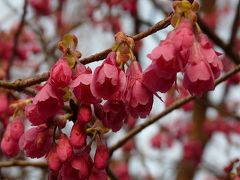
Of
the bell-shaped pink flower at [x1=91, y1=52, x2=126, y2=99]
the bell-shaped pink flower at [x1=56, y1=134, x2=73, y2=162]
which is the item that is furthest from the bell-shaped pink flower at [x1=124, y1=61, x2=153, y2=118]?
the bell-shaped pink flower at [x1=56, y1=134, x2=73, y2=162]

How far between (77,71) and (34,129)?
0.26 m

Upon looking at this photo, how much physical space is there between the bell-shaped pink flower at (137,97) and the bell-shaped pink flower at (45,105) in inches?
8.9

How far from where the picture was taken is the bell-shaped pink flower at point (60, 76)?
61.6 inches

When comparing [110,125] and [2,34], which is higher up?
[110,125]

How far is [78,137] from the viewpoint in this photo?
1614mm

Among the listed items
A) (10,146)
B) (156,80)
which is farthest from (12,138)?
(156,80)

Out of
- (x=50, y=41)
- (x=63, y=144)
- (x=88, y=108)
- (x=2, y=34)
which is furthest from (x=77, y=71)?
(x=50, y=41)

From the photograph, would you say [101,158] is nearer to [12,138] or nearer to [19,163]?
[12,138]

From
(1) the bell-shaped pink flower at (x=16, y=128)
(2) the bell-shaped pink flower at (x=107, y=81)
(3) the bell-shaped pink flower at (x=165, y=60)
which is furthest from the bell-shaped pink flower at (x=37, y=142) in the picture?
(3) the bell-shaped pink flower at (x=165, y=60)

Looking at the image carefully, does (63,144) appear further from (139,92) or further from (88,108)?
(139,92)

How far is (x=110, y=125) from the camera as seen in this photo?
5.30 ft

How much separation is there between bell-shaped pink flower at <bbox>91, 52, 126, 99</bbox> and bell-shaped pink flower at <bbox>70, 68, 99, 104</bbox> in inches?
1.6

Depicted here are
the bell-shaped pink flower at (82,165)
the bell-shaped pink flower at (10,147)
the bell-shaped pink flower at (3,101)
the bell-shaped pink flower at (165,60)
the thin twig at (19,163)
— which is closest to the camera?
the bell-shaped pink flower at (165,60)

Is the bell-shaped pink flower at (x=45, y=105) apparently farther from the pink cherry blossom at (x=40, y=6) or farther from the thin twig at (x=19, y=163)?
the pink cherry blossom at (x=40, y=6)
